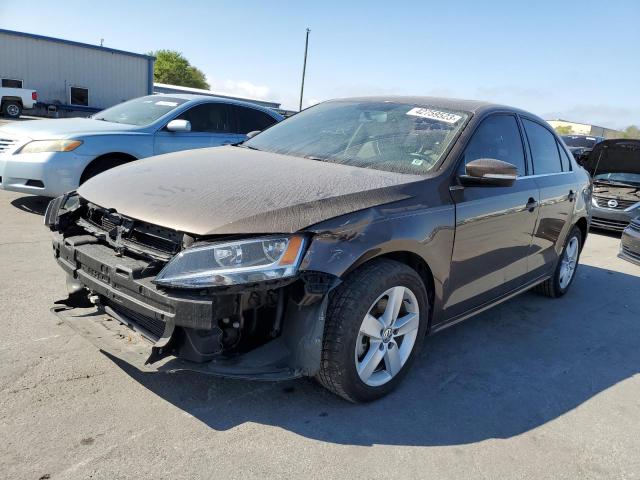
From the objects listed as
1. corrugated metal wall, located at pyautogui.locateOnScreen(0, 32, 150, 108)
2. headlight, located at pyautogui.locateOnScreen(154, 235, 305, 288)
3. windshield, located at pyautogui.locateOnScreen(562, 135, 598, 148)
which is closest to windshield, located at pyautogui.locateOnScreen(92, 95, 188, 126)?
headlight, located at pyautogui.locateOnScreen(154, 235, 305, 288)

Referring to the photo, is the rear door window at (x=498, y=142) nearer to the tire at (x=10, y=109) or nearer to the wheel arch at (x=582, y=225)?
the wheel arch at (x=582, y=225)

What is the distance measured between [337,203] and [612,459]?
6.07 feet

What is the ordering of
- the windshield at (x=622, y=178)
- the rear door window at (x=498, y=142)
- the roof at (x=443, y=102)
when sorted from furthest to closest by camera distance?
1. the windshield at (x=622, y=178)
2. the roof at (x=443, y=102)
3. the rear door window at (x=498, y=142)

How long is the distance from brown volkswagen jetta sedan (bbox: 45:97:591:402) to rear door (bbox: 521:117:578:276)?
366mm

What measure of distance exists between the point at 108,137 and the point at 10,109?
77.1 feet

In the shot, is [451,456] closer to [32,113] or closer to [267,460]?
[267,460]

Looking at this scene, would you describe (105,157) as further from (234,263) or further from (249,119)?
(234,263)

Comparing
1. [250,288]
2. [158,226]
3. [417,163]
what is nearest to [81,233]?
[158,226]

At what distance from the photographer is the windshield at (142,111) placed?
6.81m

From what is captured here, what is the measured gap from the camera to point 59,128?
625cm

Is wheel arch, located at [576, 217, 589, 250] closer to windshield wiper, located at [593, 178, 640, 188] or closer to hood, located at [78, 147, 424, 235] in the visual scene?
hood, located at [78, 147, 424, 235]

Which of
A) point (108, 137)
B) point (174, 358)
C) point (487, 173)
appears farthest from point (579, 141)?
point (174, 358)

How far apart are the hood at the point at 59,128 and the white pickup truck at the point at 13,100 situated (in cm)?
2232

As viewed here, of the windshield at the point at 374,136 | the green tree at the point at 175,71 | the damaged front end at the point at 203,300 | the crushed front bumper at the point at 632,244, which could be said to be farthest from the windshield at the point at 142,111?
the green tree at the point at 175,71
